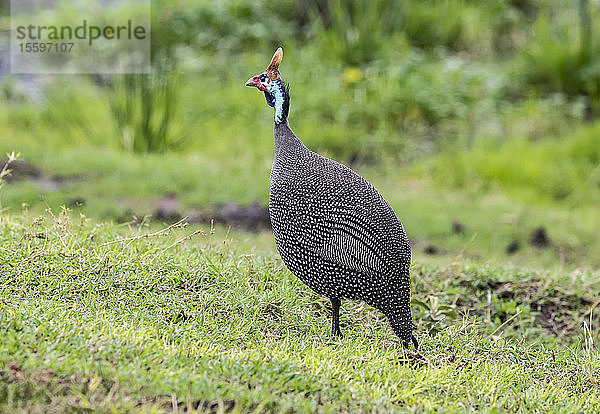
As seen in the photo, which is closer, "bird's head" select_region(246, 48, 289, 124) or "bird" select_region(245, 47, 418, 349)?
"bird" select_region(245, 47, 418, 349)

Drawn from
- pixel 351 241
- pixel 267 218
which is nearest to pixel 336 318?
pixel 351 241

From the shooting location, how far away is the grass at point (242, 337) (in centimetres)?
293

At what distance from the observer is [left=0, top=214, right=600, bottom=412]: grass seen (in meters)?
2.93

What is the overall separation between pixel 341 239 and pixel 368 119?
19.7ft

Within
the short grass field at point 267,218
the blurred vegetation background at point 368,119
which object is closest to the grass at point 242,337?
the short grass field at point 267,218

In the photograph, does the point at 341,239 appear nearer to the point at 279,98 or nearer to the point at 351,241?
the point at 351,241

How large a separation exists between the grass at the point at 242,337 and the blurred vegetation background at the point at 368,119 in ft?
5.29

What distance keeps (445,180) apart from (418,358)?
509cm

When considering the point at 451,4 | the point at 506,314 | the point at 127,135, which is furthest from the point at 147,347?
the point at 451,4

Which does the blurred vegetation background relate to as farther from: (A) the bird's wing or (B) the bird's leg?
(A) the bird's wing

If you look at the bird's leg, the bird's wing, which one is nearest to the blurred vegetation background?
the bird's leg

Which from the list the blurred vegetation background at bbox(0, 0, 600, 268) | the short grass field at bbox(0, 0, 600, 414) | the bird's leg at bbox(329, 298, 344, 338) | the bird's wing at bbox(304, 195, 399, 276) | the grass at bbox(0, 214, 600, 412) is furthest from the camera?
the blurred vegetation background at bbox(0, 0, 600, 268)

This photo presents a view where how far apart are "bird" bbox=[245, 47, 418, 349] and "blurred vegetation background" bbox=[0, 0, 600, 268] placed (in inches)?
92.2

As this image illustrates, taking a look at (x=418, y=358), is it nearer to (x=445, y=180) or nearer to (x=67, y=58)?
(x=445, y=180)
